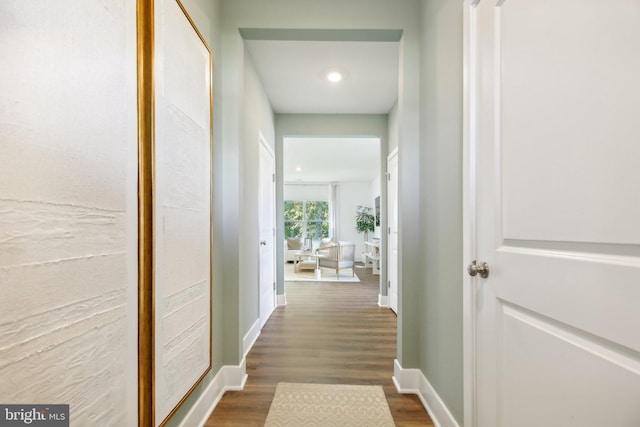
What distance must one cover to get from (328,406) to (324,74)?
280 centimetres

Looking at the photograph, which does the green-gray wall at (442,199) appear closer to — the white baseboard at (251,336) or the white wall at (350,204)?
the white baseboard at (251,336)

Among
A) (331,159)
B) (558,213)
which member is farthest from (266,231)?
(331,159)

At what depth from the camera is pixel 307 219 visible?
975cm

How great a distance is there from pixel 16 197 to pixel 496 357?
1498mm

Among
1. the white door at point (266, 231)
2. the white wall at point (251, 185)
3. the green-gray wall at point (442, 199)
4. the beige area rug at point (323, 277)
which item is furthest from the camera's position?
the beige area rug at point (323, 277)

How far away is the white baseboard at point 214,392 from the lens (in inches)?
58.3

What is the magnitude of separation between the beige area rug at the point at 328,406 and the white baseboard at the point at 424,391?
0.15 m

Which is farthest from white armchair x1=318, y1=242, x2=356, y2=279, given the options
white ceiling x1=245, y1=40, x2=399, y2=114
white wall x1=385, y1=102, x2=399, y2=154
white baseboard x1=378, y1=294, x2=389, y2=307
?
white ceiling x1=245, y1=40, x2=399, y2=114

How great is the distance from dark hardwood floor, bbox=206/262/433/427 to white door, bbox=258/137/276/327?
214mm

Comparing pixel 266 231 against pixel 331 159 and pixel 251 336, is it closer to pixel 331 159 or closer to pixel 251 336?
pixel 251 336

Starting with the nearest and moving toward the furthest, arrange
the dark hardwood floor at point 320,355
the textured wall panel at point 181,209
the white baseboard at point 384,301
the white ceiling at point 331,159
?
1. the textured wall panel at point 181,209
2. the dark hardwood floor at point 320,355
3. the white baseboard at point 384,301
4. the white ceiling at point 331,159

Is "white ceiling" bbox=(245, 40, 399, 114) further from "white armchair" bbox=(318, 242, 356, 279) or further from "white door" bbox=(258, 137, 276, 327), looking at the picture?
"white armchair" bbox=(318, 242, 356, 279)

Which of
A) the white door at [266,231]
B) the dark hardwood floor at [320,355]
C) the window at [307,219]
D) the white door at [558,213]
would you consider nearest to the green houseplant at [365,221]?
the window at [307,219]

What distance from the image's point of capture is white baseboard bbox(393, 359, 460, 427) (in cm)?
149
